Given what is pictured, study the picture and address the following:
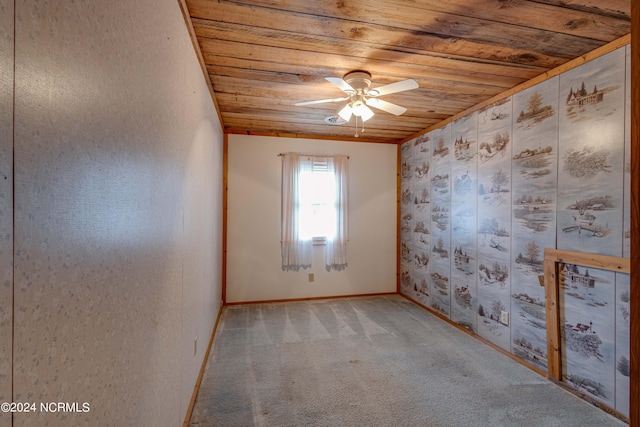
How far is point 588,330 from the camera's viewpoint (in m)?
2.02

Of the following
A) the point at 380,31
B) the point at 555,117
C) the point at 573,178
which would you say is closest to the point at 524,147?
the point at 555,117

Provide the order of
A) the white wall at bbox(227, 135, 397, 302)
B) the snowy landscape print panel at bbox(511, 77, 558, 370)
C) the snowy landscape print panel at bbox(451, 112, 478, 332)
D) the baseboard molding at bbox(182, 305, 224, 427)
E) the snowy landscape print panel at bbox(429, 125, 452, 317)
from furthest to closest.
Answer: the white wall at bbox(227, 135, 397, 302)
the snowy landscape print panel at bbox(429, 125, 452, 317)
the snowy landscape print panel at bbox(451, 112, 478, 332)
the snowy landscape print panel at bbox(511, 77, 558, 370)
the baseboard molding at bbox(182, 305, 224, 427)

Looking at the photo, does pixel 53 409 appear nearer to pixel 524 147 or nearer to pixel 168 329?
pixel 168 329

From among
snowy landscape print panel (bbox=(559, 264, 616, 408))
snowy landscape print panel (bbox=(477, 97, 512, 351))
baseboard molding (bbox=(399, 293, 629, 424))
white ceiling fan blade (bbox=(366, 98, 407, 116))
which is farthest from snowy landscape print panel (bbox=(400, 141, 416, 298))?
snowy landscape print panel (bbox=(559, 264, 616, 408))

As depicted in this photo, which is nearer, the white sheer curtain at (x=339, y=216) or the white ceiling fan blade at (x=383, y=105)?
the white ceiling fan blade at (x=383, y=105)

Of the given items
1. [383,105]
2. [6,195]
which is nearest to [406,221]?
[383,105]

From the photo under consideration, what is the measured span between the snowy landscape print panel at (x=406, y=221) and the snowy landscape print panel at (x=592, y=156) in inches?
84.8

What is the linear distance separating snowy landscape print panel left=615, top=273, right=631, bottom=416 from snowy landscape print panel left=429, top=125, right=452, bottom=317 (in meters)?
1.63

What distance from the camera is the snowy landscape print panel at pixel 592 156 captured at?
1.86m

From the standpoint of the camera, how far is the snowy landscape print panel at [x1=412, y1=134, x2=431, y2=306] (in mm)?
3873

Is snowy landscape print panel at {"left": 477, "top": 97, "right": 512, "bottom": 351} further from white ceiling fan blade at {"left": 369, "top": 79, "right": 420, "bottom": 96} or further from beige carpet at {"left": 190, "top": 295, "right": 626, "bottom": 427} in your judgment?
white ceiling fan blade at {"left": 369, "top": 79, "right": 420, "bottom": 96}

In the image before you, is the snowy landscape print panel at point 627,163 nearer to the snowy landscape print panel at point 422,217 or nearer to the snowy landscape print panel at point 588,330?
the snowy landscape print panel at point 588,330

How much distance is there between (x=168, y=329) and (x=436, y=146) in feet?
11.6

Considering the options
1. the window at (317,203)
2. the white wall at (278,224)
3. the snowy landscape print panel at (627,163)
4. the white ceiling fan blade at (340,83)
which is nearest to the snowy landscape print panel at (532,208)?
the snowy landscape print panel at (627,163)
